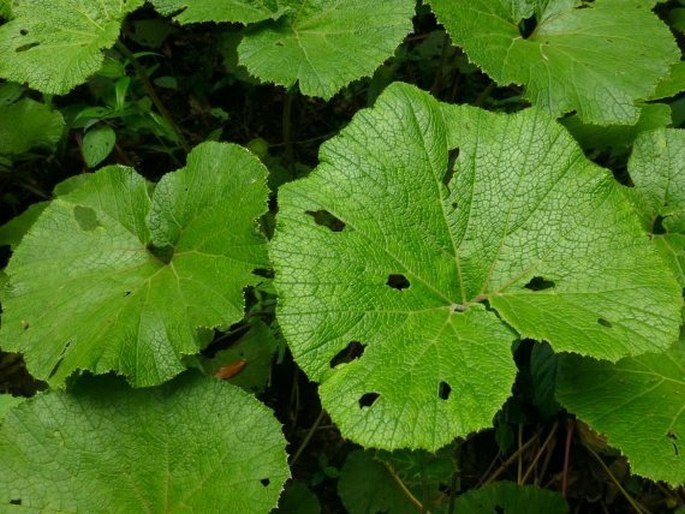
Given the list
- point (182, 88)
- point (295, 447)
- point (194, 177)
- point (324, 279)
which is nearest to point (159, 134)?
point (182, 88)

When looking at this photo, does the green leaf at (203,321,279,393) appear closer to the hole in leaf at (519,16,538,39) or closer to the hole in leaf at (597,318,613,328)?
the hole in leaf at (597,318,613,328)

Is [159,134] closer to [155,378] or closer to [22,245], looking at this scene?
[22,245]

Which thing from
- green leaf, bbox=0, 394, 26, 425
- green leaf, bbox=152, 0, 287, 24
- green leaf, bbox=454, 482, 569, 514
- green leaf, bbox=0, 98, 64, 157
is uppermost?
green leaf, bbox=152, 0, 287, 24

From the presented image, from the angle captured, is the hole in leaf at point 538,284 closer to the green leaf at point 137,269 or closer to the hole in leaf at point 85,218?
the green leaf at point 137,269

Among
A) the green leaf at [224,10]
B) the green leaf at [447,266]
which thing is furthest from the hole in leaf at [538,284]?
the green leaf at [224,10]

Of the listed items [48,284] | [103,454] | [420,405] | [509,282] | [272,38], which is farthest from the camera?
[272,38]

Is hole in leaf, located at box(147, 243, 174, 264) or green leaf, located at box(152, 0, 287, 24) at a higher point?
green leaf, located at box(152, 0, 287, 24)

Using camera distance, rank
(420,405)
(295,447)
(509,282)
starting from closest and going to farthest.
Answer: (420,405) → (509,282) → (295,447)

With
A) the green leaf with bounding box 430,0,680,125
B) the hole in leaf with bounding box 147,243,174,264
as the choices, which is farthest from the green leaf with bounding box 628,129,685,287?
the hole in leaf with bounding box 147,243,174,264
